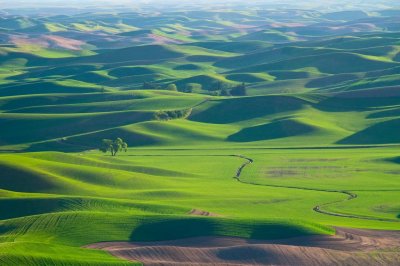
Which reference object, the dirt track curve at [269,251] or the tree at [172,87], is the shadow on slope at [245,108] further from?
the dirt track curve at [269,251]

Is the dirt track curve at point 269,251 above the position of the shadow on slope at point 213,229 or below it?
above

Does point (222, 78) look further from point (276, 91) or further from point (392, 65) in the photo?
point (392, 65)

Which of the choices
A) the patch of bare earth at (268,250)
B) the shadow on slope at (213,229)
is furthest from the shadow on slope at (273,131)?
the patch of bare earth at (268,250)

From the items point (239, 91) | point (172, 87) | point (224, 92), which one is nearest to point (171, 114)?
point (224, 92)

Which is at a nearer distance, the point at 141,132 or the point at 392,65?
the point at 141,132

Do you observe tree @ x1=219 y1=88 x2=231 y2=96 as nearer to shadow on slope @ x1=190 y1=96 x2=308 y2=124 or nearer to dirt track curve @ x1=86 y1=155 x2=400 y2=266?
shadow on slope @ x1=190 y1=96 x2=308 y2=124

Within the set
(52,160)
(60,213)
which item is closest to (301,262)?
(60,213)
